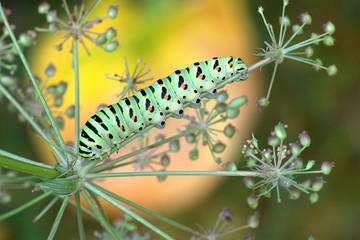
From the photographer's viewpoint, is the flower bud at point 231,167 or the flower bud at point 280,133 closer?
the flower bud at point 280,133

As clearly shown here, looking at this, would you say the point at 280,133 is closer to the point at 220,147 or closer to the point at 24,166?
the point at 220,147

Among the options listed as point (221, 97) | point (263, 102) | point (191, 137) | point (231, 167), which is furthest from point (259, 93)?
point (231, 167)

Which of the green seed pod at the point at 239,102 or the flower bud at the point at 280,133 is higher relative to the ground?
the green seed pod at the point at 239,102

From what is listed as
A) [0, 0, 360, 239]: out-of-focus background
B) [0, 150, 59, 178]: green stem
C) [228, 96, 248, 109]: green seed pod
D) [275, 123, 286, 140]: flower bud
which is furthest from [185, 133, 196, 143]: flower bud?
[0, 0, 360, 239]: out-of-focus background

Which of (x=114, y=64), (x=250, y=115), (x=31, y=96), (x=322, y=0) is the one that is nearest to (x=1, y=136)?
(x=114, y=64)

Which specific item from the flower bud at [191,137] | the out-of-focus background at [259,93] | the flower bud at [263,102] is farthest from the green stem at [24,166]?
the out-of-focus background at [259,93]

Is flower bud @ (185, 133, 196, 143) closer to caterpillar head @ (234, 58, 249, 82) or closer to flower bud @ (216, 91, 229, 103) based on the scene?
flower bud @ (216, 91, 229, 103)

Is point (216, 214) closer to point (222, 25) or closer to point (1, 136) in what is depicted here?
point (222, 25)

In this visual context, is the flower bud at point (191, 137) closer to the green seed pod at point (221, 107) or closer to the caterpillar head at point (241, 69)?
the green seed pod at point (221, 107)
